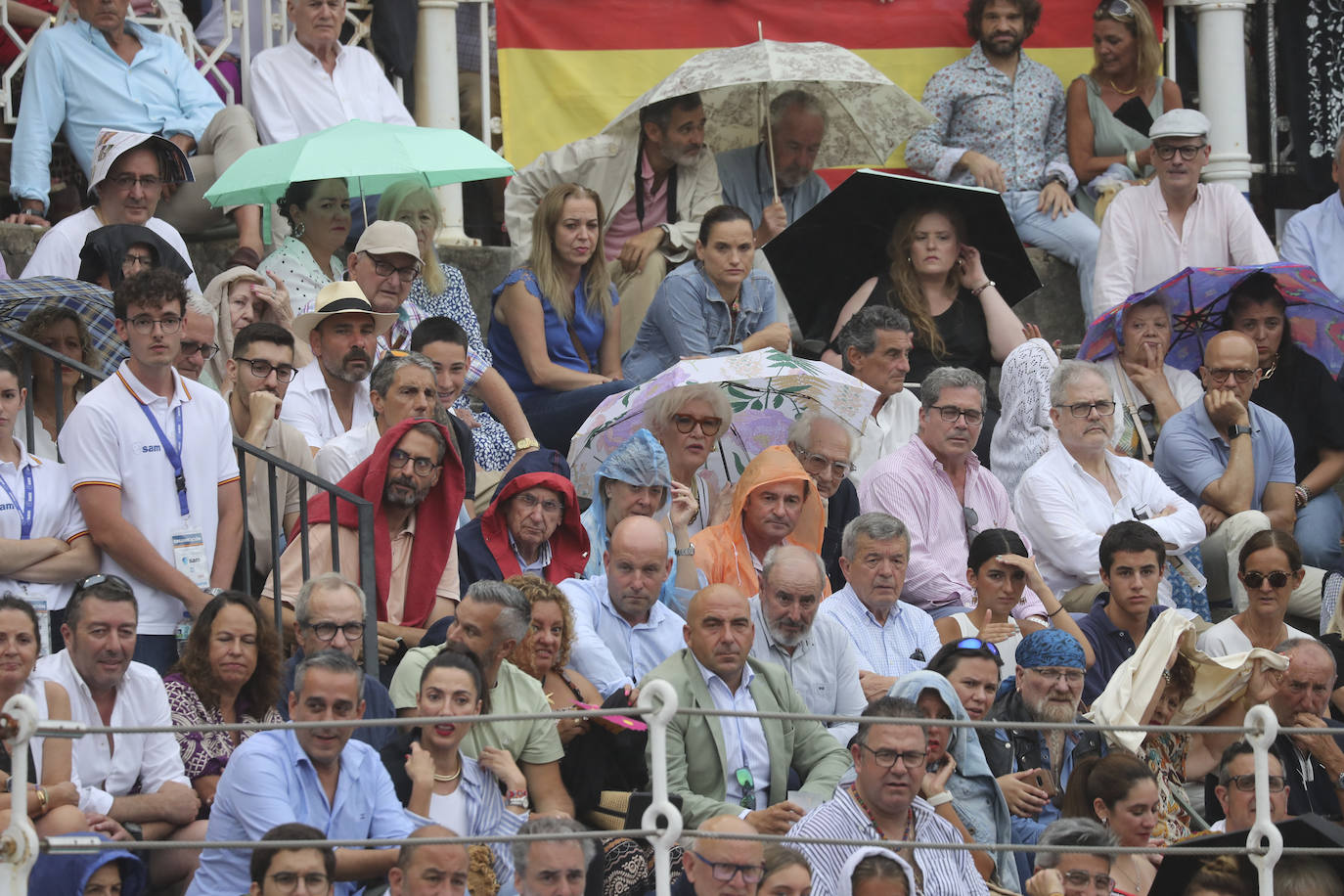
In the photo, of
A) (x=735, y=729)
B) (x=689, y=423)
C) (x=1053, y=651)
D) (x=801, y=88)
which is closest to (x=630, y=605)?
(x=735, y=729)

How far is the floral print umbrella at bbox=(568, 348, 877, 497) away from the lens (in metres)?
8.92

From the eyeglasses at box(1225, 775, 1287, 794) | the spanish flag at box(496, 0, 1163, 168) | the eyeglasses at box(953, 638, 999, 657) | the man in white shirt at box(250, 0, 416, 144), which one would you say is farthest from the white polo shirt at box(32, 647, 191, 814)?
the spanish flag at box(496, 0, 1163, 168)

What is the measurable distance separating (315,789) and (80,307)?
9.12 feet

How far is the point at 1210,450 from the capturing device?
9867mm

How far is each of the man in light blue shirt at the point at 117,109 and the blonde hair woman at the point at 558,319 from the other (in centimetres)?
121

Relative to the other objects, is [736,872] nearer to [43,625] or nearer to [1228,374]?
[43,625]

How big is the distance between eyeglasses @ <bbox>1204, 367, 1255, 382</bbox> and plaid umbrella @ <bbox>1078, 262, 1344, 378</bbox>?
20.1 inches

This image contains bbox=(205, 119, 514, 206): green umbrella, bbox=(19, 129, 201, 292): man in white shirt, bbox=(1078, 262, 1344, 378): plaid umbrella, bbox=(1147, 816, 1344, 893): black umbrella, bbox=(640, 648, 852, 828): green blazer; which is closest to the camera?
bbox=(1147, 816, 1344, 893): black umbrella

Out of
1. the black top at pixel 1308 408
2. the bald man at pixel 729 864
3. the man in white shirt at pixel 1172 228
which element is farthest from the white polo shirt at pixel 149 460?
the black top at pixel 1308 408

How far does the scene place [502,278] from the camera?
37.3 feet

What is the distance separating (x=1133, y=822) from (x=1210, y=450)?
301cm

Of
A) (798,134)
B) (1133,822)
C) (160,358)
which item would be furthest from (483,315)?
(1133,822)

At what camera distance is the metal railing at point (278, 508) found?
7.52 meters

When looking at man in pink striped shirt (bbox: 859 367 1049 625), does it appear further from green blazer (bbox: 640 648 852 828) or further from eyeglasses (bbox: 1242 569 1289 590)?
green blazer (bbox: 640 648 852 828)
